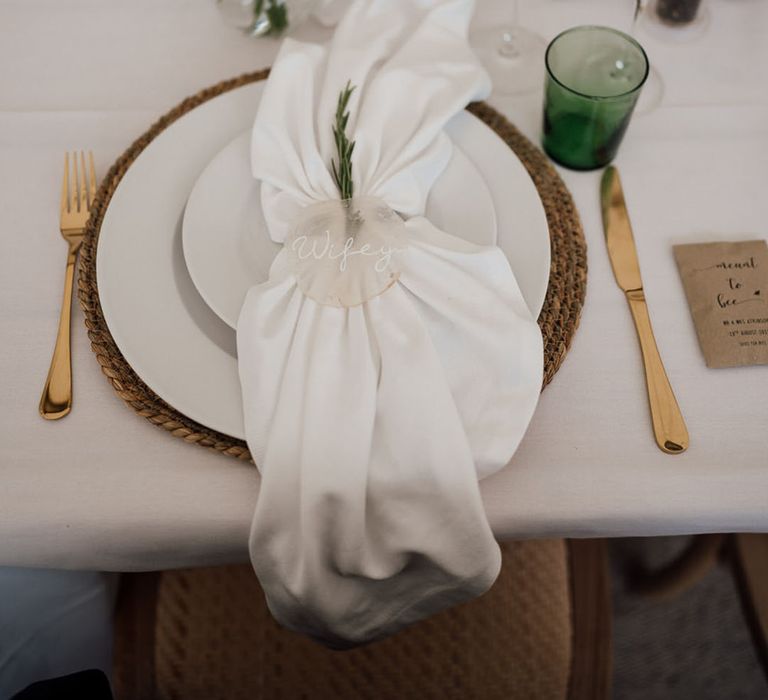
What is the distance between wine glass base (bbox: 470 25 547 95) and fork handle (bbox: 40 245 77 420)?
0.48 meters

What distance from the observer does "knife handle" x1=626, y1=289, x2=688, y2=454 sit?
0.52 m

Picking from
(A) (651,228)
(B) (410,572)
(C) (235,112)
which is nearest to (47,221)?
(C) (235,112)

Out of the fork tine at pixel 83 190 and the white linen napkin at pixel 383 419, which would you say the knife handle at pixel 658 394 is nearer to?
the white linen napkin at pixel 383 419

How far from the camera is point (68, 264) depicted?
605 mm

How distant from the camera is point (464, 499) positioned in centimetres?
46

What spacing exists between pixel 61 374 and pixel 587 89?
0.54 metres

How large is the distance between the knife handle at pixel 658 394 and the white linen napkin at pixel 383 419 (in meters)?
0.12

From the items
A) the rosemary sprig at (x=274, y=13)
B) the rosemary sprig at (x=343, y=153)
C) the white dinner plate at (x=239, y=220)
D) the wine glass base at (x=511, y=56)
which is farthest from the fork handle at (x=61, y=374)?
the wine glass base at (x=511, y=56)

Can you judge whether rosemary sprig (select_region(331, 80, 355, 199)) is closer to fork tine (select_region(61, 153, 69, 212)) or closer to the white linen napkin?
the white linen napkin

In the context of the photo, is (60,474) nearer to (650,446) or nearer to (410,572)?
(410,572)

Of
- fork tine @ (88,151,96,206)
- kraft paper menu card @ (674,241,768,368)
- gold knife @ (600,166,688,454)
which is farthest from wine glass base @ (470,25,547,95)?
fork tine @ (88,151,96,206)

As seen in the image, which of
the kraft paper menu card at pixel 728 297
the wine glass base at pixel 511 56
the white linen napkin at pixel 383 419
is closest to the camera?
the white linen napkin at pixel 383 419

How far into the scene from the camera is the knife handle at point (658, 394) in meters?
0.52

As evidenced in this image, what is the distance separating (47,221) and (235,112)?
21 centimetres
